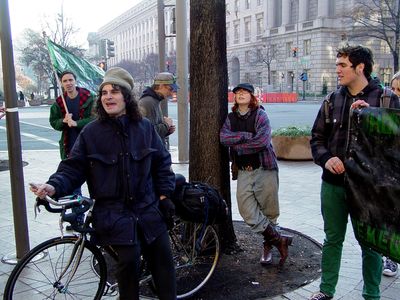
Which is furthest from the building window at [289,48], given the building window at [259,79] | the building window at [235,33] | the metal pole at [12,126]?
the metal pole at [12,126]

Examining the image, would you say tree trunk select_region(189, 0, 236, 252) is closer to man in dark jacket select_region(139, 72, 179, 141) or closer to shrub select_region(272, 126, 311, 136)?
man in dark jacket select_region(139, 72, 179, 141)

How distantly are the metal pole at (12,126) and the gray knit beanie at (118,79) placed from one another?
5.63ft

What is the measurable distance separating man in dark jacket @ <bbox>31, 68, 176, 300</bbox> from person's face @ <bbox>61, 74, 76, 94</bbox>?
2.41 metres

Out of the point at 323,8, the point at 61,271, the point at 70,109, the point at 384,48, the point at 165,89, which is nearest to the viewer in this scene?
the point at 61,271

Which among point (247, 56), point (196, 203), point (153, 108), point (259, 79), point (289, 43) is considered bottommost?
point (196, 203)

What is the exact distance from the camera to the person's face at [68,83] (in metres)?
5.37

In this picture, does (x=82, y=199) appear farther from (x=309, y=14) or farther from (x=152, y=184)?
(x=309, y=14)

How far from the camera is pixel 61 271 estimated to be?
322cm

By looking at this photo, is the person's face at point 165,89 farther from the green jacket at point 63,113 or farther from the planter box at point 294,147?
the planter box at point 294,147

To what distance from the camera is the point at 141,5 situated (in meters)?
112

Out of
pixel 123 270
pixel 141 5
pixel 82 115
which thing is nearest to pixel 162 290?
pixel 123 270

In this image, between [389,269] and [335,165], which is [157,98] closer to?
[335,165]

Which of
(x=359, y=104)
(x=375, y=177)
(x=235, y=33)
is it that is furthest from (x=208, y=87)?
(x=235, y=33)

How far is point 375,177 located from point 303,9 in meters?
68.1
